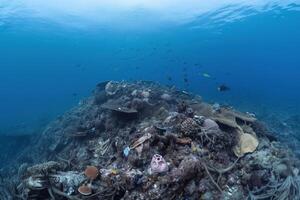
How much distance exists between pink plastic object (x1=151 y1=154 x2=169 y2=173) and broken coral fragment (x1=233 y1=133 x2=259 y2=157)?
211 cm

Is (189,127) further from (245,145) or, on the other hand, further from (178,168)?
(245,145)

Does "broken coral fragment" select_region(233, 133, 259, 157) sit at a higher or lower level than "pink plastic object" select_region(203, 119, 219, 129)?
lower

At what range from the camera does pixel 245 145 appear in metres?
7.69

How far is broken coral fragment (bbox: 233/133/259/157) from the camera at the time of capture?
7.40 meters

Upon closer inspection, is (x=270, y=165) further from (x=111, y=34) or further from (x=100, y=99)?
(x=111, y=34)

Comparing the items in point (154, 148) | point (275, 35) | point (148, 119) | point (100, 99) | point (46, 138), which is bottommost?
point (275, 35)

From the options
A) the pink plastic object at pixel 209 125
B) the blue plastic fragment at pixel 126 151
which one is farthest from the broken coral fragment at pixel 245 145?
the blue plastic fragment at pixel 126 151

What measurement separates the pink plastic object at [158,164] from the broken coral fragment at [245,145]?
2.11 m

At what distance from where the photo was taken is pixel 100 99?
47.1 feet

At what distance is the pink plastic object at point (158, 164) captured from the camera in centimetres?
596

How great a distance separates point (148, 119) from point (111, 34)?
49927 mm

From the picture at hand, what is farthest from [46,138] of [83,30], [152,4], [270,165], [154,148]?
[83,30]

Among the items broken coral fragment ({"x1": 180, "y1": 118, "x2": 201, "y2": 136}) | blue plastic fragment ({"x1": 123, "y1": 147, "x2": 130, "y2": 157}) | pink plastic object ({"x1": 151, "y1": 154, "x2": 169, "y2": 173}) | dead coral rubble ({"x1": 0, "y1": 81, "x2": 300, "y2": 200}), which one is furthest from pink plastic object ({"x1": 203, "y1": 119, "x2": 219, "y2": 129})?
blue plastic fragment ({"x1": 123, "y1": 147, "x2": 130, "y2": 157})

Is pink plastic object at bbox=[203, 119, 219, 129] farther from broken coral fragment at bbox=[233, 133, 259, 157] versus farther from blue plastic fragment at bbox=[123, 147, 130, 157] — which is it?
blue plastic fragment at bbox=[123, 147, 130, 157]
